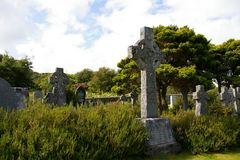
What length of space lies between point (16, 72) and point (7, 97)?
1009 inches

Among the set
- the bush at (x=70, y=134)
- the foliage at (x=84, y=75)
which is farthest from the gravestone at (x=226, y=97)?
the foliage at (x=84, y=75)

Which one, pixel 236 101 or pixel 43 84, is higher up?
pixel 43 84

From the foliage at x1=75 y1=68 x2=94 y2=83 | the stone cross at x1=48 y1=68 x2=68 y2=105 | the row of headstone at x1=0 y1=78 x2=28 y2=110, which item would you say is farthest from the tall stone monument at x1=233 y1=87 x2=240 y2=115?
the foliage at x1=75 y1=68 x2=94 y2=83

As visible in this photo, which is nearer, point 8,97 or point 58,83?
point 8,97

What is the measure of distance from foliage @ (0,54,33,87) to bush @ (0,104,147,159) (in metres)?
24.2

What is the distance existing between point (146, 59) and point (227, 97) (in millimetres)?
6548

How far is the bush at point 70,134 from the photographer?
6.41 meters

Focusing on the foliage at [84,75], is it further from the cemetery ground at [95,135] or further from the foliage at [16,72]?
the cemetery ground at [95,135]

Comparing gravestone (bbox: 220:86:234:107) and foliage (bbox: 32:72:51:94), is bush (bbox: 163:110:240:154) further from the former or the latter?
foliage (bbox: 32:72:51:94)

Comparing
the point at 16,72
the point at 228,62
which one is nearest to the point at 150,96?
the point at 228,62

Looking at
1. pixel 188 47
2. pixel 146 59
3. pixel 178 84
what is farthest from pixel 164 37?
pixel 146 59

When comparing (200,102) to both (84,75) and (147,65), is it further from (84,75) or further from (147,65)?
(84,75)

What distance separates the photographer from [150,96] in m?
10.2

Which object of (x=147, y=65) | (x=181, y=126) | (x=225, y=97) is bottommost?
(x=181, y=126)
